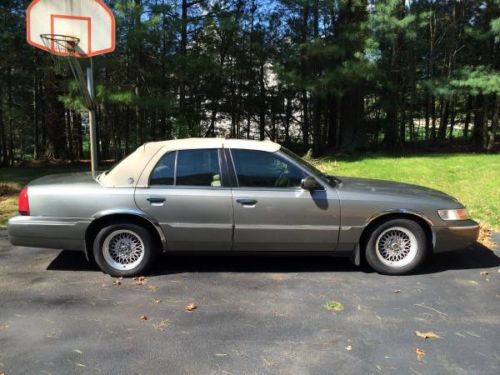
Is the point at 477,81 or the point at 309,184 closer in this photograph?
the point at 309,184

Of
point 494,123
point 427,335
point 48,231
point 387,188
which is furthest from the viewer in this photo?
point 494,123

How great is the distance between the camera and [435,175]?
11883 millimetres

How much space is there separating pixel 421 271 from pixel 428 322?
1398mm

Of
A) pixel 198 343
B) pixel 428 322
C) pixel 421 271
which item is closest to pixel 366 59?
pixel 421 271

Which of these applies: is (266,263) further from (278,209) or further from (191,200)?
(191,200)

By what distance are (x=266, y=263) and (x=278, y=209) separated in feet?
3.04

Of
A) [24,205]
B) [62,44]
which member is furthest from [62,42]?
[24,205]

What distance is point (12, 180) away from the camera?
12.1 m

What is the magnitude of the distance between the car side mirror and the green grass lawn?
3.97m

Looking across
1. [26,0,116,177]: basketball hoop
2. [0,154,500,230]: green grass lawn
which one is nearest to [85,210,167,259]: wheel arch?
[0,154,500,230]: green grass lawn

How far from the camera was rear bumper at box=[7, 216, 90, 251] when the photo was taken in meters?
5.09

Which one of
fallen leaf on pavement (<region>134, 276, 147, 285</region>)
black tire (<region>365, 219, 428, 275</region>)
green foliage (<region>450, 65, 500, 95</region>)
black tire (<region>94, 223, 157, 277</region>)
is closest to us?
fallen leaf on pavement (<region>134, 276, 147, 285</region>)

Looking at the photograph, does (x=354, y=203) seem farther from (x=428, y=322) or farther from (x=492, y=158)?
(x=492, y=158)

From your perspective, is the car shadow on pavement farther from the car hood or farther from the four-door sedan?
the car hood
